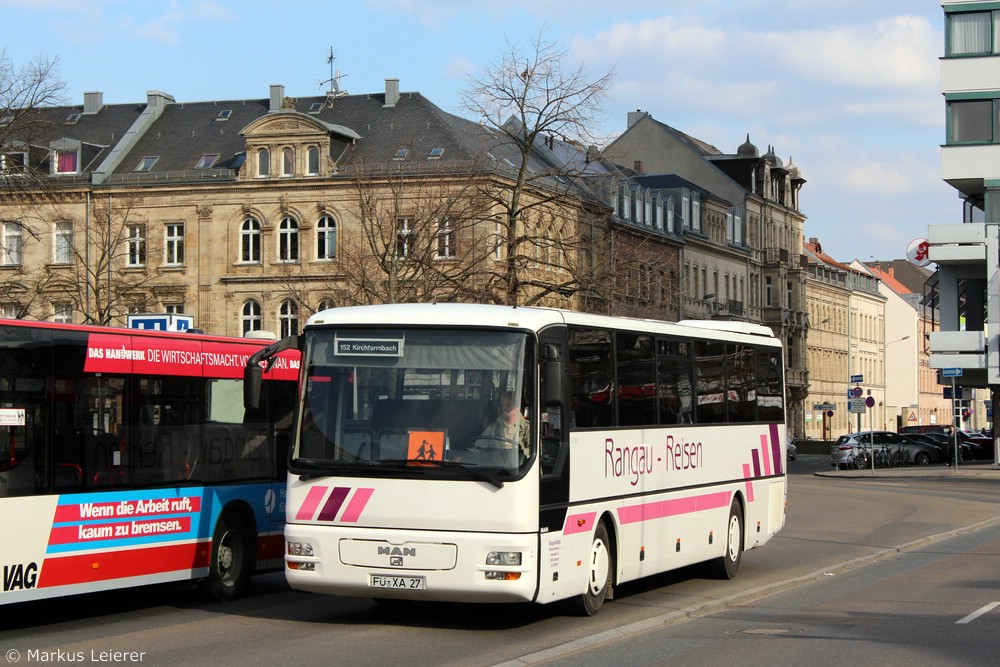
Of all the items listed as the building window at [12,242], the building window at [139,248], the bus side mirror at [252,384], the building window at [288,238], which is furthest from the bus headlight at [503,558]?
the building window at [12,242]

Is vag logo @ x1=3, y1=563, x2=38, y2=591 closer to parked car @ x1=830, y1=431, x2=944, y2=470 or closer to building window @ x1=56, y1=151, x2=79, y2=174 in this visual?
parked car @ x1=830, y1=431, x2=944, y2=470

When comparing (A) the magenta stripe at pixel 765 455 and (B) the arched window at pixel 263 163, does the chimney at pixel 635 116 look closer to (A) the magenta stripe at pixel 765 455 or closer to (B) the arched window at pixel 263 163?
(B) the arched window at pixel 263 163

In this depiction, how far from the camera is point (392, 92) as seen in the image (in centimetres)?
7288

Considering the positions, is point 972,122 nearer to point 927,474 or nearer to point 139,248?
point 927,474

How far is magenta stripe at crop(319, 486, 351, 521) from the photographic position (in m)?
13.0

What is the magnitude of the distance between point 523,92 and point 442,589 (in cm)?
2356

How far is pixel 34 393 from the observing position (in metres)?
12.9

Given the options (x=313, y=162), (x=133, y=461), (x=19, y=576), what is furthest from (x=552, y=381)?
(x=313, y=162)

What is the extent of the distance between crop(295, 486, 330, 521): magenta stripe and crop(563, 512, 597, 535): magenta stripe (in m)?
2.15

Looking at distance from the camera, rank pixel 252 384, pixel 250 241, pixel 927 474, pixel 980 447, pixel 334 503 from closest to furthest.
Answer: pixel 252 384
pixel 334 503
pixel 927 474
pixel 250 241
pixel 980 447

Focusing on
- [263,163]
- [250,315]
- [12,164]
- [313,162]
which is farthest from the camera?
[263,163]

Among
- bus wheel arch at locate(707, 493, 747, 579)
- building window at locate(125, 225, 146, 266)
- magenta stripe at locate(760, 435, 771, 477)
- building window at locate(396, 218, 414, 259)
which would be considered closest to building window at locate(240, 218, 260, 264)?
building window at locate(125, 225, 146, 266)

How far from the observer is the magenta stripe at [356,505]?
42.3 feet

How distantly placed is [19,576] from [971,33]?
5192 centimetres
